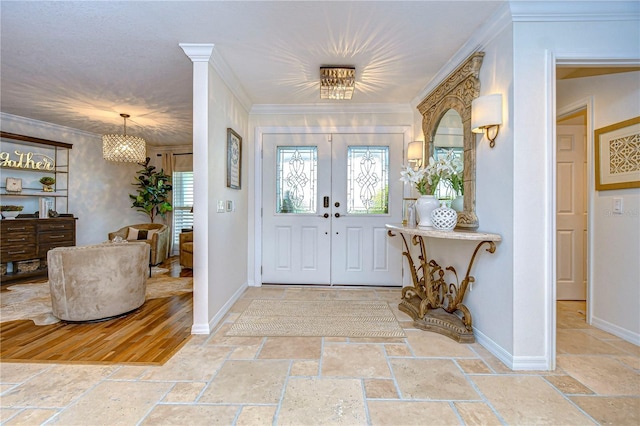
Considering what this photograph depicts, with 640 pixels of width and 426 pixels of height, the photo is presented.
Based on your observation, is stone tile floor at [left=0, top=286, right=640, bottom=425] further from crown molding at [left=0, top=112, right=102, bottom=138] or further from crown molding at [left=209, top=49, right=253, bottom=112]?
crown molding at [left=0, top=112, right=102, bottom=138]

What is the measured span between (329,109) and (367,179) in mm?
1075

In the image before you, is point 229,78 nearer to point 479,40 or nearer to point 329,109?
point 329,109

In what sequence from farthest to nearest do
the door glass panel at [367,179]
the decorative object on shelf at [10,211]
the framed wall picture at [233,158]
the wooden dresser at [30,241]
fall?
1. the decorative object on shelf at [10,211]
2. the wooden dresser at [30,241]
3. the door glass panel at [367,179]
4. the framed wall picture at [233,158]

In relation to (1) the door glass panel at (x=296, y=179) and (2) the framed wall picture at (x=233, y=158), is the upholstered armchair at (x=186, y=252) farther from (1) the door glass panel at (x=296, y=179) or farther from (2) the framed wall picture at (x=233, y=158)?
(2) the framed wall picture at (x=233, y=158)

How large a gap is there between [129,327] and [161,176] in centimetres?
423

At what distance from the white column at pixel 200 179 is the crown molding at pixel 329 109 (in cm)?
142

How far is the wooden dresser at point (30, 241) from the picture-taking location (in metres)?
4.00

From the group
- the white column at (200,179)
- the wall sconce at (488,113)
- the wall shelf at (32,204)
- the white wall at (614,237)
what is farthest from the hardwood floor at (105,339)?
the white wall at (614,237)

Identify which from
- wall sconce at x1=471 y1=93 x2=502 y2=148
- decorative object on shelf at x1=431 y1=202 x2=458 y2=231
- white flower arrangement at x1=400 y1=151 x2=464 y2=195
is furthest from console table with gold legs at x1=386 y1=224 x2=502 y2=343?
wall sconce at x1=471 y1=93 x2=502 y2=148

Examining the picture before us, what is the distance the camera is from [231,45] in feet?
7.77

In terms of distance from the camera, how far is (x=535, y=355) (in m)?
1.89

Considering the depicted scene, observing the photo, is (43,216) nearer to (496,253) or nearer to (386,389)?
(386,389)

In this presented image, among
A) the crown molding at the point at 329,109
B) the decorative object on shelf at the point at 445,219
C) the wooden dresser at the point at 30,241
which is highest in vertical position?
the crown molding at the point at 329,109

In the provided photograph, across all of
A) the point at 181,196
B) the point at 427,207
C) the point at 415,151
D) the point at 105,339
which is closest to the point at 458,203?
the point at 427,207
